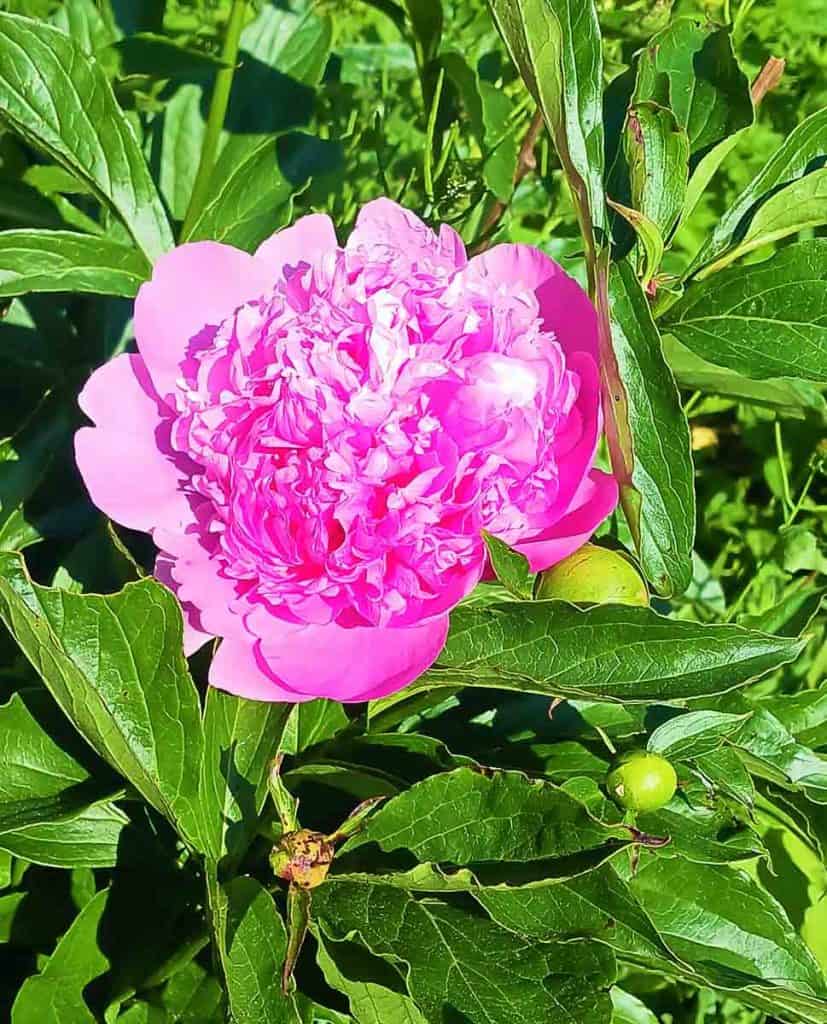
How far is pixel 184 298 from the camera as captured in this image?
0.91 metres

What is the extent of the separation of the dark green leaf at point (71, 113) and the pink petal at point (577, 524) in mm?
549

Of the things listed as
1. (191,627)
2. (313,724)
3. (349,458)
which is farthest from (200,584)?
(313,724)

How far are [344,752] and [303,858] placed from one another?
0.23 metres

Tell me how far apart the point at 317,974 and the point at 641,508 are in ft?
1.56

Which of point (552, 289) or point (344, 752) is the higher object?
point (552, 289)

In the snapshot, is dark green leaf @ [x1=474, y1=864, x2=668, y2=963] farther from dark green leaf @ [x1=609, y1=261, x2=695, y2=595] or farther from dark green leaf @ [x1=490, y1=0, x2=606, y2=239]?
dark green leaf @ [x1=490, y1=0, x2=606, y2=239]

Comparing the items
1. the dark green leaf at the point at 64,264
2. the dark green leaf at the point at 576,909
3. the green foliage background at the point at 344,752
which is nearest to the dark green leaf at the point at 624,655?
the green foliage background at the point at 344,752

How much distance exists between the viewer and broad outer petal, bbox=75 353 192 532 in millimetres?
877

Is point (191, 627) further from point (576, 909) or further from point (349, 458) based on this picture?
point (576, 909)

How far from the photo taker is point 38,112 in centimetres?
110

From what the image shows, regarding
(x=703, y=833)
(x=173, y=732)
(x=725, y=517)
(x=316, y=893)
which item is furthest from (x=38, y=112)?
(x=725, y=517)

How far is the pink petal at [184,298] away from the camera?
2.94 ft

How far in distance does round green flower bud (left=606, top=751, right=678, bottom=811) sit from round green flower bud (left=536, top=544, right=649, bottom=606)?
0.39ft

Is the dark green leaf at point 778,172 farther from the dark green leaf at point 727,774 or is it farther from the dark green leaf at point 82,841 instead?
the dark green leaf at point 82,841
